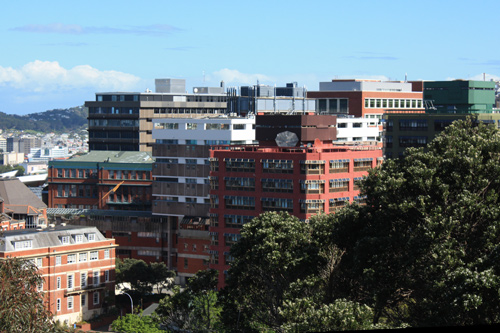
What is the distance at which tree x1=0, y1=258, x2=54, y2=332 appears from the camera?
52.6 meters

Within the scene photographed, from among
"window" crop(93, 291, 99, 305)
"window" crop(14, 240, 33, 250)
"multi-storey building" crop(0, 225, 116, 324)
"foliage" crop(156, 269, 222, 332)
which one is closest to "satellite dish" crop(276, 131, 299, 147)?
"multi-storey building" crop(0, 225, 116, 324)

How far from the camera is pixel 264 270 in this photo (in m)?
87.8

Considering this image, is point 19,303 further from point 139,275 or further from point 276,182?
point 139,275

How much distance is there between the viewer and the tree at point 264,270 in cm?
8612

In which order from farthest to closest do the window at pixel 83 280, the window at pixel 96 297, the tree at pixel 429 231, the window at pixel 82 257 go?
the window at pixel 96 297 < the window at pixel 82 257 < the window at pixel 83 280 < the tree at pixel 429 231

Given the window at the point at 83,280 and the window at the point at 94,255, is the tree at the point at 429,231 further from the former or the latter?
the window at the point at 94,255

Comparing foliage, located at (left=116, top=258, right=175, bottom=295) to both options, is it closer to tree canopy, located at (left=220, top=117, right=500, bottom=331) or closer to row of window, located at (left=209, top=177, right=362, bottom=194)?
row of window, located at (left=209, top=177, right=362, bottom=194)

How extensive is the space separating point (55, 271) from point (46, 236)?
6107 mm

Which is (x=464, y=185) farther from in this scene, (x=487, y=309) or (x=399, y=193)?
(x=487, y=309)

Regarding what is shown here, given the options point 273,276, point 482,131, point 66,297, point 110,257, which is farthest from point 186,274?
point 482,131

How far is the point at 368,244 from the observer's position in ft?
245

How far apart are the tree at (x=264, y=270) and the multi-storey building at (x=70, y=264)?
2759 inches

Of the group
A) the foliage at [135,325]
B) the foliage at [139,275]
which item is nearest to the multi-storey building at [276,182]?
the foliage at [135,325]

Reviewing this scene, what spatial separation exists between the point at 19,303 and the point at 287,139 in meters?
113
